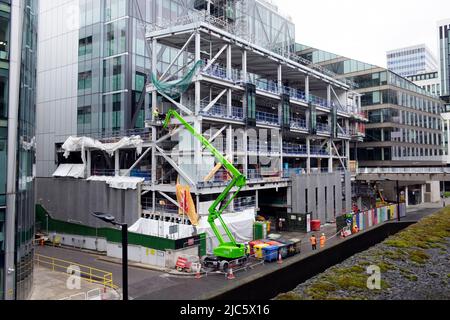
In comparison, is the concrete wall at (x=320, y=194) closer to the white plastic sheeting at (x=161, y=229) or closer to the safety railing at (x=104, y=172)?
the white plastic sheeting at (x=161, y=229)

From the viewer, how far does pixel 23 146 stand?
18062 mm

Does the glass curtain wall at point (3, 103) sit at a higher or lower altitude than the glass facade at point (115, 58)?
lower

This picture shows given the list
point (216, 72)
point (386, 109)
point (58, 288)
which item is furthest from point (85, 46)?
point (386, 109)

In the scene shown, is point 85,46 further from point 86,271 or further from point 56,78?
point 86,271

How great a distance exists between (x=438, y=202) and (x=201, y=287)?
64.1 meters

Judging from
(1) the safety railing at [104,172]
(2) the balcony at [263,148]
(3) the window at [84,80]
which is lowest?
(1) the safety railing at [104,172]

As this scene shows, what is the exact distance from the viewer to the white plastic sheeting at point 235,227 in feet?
97.5

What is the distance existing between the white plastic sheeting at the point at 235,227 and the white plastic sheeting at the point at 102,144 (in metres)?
12.3

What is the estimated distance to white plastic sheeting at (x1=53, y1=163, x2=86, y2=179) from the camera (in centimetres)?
4203

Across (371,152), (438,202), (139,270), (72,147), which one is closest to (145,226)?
(139,270)

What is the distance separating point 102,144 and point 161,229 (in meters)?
16.2

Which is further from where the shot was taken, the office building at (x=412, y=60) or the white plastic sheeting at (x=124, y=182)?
the office building at (x=412, y=60)

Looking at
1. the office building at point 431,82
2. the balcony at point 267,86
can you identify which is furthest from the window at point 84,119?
the office building at point 431,82
